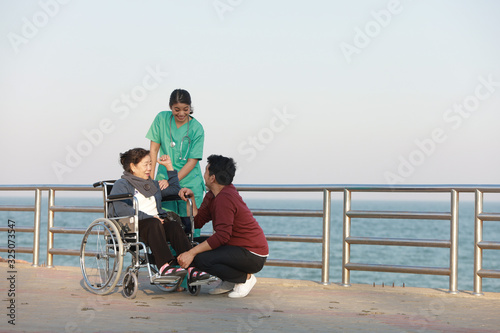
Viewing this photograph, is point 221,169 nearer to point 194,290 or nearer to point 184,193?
point 184,193

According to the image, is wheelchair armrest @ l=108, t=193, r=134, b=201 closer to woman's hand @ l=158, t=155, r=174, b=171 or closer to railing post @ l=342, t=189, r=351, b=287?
woman's hand @ l=158, t=155, r=174, b=171

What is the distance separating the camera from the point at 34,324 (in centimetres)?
437

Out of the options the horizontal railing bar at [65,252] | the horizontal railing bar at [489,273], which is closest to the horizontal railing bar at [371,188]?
the horizontal railing bar at [489,273]

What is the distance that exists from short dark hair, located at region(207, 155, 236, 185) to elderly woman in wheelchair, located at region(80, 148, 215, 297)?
1.17ft

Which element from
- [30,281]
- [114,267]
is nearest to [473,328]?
[114,267]

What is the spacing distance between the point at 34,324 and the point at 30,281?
2378 millimetres

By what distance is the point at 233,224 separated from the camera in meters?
5.62

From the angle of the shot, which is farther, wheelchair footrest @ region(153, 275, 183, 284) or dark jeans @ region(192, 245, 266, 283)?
dark jeans @ region(192, 245, 266, 283)

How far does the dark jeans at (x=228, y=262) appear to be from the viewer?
5.55m

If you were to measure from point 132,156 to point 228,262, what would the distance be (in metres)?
1.10

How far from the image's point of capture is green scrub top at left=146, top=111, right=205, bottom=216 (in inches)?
237

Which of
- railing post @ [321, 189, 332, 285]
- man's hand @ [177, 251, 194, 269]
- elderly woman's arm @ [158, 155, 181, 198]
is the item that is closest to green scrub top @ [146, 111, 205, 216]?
elderly woman's arm @ [158, 155, 181, 198]

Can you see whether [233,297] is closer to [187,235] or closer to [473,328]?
[187,235]

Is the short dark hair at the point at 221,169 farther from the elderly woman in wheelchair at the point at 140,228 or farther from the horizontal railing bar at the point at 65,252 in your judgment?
the horizontal railing bar at the point at 65,252
